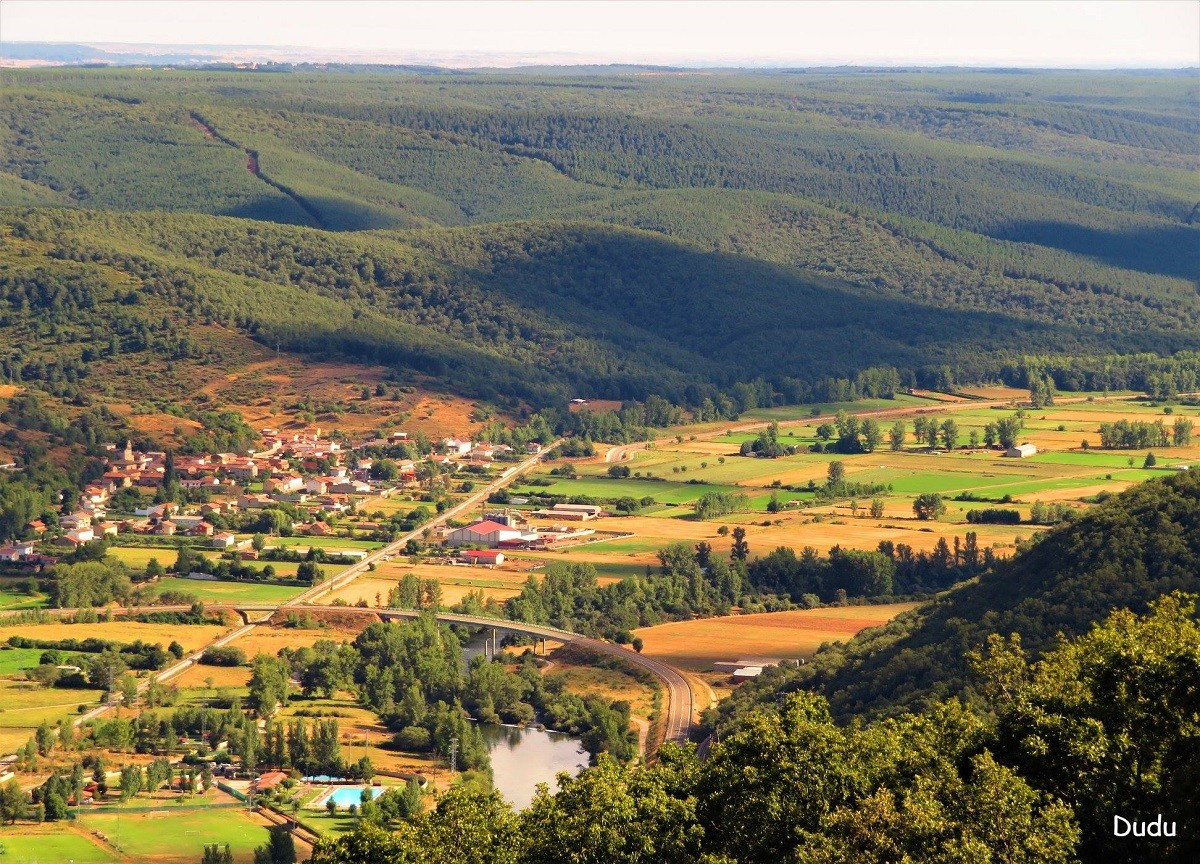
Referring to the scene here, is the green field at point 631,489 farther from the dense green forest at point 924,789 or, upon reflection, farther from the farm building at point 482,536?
the dense green forest at point 924,789

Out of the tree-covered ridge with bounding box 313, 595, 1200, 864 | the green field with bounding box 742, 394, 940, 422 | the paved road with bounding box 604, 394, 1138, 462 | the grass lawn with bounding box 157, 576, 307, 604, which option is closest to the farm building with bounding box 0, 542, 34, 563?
the grass lawn with bounding box 157, 576, 307, 604

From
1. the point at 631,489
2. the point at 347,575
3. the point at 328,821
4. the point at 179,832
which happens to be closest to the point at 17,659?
the point at 347,575

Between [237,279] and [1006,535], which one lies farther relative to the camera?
[237,279]

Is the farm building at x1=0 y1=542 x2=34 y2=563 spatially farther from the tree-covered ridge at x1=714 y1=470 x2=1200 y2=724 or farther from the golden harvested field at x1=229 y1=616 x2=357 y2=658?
the tree-covered ridge at x1=714 y1=470 x2=1200 y2=724

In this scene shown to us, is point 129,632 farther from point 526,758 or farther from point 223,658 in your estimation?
point 526,758

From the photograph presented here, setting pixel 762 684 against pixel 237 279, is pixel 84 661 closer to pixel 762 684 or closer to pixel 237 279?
pixel 762 684

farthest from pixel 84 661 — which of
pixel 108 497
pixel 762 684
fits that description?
pixel 108 497

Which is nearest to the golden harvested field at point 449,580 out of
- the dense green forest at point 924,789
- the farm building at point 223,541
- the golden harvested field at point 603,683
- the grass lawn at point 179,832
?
the farm building at point 223,541

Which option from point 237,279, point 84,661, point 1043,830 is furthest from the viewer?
point 237,279
